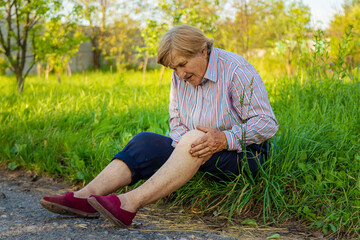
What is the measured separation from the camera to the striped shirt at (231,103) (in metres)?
2.17

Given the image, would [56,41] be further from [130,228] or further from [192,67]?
[130,228]

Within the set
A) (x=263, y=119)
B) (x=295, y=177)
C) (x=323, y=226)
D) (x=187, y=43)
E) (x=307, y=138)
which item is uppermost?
(x=187, y=43)

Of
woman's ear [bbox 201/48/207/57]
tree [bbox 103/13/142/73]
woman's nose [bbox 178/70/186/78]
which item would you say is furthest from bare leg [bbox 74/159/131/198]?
tree [bbox 103/13/142/73]

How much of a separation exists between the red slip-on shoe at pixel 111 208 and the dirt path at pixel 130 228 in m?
0.09

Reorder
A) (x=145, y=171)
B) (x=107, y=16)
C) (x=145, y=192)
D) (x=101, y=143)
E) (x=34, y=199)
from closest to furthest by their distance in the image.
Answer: (x=145, y=192) → (x=145, y=171) → (x=34, y=199) → (x=101, y=143) → (x=107, y=16)

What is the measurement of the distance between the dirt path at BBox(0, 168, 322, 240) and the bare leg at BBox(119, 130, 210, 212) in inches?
7.1

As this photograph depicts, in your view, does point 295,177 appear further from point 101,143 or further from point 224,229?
point 101,143

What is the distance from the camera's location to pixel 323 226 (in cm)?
211

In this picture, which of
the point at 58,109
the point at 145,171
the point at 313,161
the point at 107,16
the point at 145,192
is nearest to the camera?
the point at 145,192

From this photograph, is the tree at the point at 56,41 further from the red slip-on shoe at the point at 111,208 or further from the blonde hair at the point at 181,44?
the red slip-on shoe at the point at 111,208

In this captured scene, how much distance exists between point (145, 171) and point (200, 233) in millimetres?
478

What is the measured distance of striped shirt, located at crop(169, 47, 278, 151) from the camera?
7.11 ft

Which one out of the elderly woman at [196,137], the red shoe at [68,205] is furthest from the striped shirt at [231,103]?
the red shoe at [68,205]

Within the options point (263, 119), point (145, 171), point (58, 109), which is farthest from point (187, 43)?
point (58, 109)
